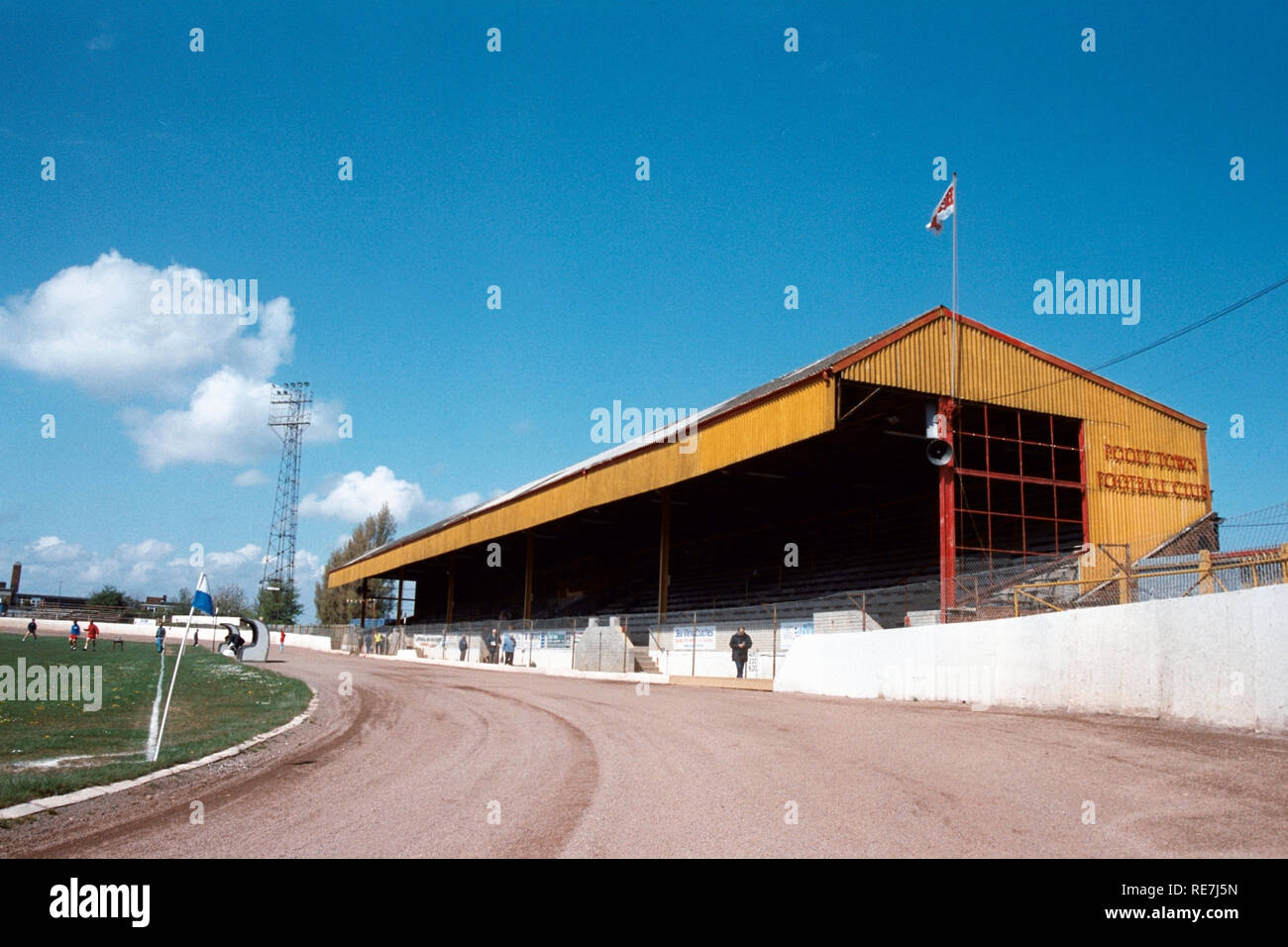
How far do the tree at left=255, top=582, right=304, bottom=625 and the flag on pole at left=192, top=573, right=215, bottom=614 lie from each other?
308 ft

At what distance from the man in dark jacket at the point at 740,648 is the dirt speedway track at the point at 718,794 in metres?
13.8

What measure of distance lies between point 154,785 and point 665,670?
2474 cm

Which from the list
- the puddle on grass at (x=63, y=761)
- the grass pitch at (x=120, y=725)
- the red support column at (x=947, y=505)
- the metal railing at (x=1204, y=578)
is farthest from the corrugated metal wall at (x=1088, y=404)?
the puddle on grass at (x=63, y=761)

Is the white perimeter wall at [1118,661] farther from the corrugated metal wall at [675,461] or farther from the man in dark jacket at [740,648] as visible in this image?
the man in dark jacket at [740,648]

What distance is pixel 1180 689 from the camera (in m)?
12.3

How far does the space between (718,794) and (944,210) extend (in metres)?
21.0

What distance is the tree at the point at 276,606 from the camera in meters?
105

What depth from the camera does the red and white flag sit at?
25.3m

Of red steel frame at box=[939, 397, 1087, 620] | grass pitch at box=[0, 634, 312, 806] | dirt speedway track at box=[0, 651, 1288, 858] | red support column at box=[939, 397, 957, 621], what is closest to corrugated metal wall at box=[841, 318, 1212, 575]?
red steel frame at box=[939, 397, 1087, 620]

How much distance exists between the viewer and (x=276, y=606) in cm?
10700

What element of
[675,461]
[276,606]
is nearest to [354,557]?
[276,606]

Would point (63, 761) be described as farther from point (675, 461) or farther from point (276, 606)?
point (276, 606)
